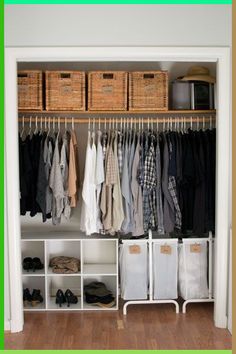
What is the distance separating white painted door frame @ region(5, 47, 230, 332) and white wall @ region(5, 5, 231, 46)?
0.22 feet

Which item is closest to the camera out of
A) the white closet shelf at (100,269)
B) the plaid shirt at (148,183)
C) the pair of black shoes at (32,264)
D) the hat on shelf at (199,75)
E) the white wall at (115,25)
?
the white wall at (115,25)

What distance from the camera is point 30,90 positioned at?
3.96 meters

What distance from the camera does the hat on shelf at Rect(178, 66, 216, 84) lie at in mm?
4012

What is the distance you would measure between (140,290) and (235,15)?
3730 mm

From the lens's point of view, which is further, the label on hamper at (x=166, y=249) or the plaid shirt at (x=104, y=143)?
the label on hamper at (x=166, y=249)

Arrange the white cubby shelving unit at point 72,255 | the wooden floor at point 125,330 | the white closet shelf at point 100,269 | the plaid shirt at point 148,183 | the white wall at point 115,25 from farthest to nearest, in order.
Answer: the white cubby shelving unit at point 72,255 < the white closet shelf at point 100,269 < the plaid shirt at point 148,183 < the white wall at point 115,25 < the wooden floor at point 125,330

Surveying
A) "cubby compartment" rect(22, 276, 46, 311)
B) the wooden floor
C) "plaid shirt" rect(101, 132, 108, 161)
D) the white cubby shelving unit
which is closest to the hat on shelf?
"plaid shirt" rect(101, 132, 108, 161)

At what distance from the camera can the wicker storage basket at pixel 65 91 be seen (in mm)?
3939

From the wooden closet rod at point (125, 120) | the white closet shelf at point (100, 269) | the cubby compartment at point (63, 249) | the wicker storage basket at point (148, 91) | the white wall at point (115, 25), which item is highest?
the white wall at point (115, 25)

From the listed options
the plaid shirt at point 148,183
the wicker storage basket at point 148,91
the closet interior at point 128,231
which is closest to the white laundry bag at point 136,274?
the closet interior at point 128,231

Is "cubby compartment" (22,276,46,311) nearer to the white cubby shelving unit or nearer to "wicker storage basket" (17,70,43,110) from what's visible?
the white cubby shelving unit

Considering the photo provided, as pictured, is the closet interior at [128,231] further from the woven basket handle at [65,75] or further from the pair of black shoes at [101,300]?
the woven basket handle at [65,75]

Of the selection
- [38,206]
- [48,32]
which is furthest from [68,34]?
[38,206]

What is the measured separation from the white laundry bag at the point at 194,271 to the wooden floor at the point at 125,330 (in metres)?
0.18
